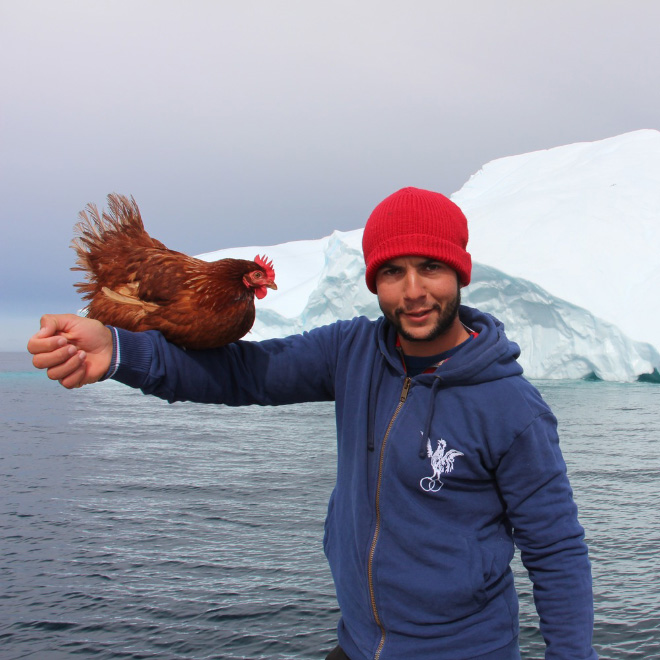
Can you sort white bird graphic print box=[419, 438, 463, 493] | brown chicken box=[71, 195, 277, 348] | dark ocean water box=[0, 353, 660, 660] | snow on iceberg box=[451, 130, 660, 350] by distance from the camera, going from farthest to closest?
snow on iceberg box=[451, 130, 660, 350]
dark ocean water box=[0, 353, 660, 660]
brown chicken box=[71, 195, 277, 348]
white bird graphic print box=[419, 438, 463, 493]

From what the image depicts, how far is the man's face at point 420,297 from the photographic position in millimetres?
Result: 1491

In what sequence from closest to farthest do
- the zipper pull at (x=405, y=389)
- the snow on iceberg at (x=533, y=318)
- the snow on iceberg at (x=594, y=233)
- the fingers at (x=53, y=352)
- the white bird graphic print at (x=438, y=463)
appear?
the fingers at (x=53, y=352), the white bird graphic print at (x=438, y=463), the zipper pull at (x=405, y=389), the snow on iceberg at (x=533, y=318), the snow on iceberg at (x=594, y=233)

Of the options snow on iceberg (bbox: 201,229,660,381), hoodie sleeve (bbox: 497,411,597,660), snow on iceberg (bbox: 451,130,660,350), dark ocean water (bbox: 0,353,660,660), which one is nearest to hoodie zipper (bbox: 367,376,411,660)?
hoodie sleeve (bbox: 497,411,597,660)

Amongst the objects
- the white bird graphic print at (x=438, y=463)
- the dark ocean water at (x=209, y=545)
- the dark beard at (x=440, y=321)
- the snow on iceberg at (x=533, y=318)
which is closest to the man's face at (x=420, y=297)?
the dark beard at (x=440, y=321)

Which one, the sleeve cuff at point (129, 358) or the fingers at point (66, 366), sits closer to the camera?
the fingers at point (66, 366)

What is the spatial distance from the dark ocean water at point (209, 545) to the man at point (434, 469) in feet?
10.7

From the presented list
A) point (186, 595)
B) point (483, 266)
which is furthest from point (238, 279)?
point (483, 266)

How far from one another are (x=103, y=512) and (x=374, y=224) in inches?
287

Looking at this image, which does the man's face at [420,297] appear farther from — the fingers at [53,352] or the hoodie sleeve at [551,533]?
the fingers at [53,352]

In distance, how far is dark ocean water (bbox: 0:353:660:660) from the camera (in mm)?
4574

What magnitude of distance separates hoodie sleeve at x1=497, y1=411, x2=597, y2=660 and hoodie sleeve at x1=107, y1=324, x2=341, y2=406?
1.85 ft

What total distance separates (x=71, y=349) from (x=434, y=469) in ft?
2.64

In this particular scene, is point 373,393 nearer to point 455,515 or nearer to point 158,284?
point 455,515

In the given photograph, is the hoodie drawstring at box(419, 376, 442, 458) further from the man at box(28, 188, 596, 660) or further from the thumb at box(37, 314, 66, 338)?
the thumb at box(37, 314, 66, 338)
